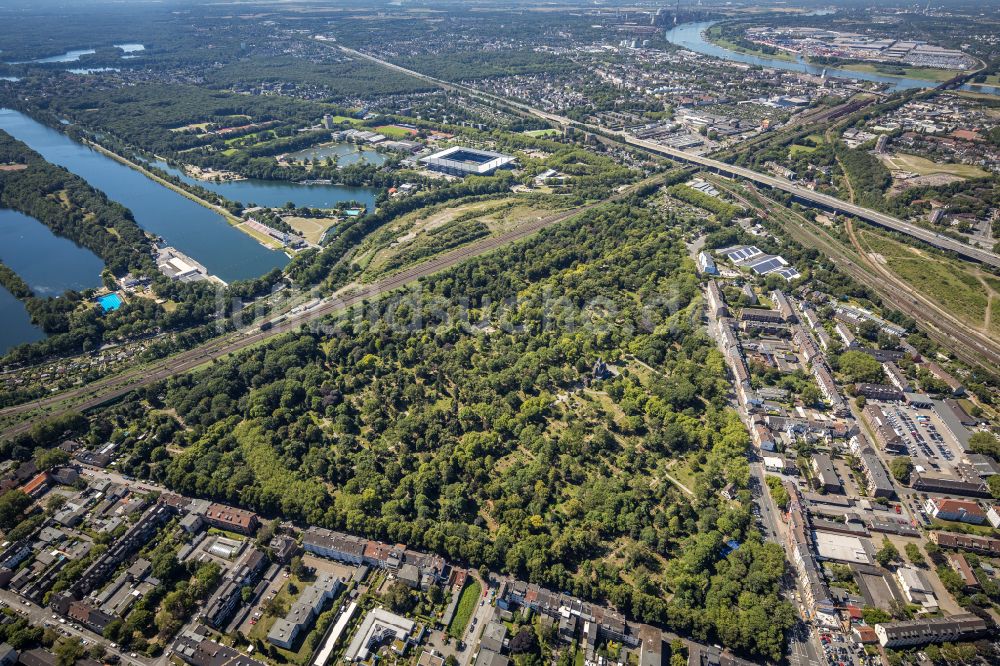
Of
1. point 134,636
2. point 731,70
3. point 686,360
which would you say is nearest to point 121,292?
point 134,636

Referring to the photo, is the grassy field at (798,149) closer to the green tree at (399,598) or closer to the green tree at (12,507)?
the green tree at (399,598)

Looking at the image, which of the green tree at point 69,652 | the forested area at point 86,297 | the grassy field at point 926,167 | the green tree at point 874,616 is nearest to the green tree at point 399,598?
the green tree at point 69,652

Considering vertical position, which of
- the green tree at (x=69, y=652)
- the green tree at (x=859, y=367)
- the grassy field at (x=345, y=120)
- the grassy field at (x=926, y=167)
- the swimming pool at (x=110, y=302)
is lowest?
the green tree at (x=69, y=652)

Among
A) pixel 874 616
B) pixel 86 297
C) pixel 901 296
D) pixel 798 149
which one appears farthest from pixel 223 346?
pixel 798 149

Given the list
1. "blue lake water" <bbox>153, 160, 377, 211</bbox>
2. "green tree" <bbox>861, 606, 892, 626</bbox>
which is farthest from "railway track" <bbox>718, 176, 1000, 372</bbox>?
"blue lake water" <bbox>153, 160, 377, 211</bbox>

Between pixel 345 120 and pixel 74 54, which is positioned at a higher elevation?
pixel 74 54

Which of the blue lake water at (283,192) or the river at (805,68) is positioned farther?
the river at (805,68)

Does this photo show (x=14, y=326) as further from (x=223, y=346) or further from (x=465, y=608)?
(x=465, y=608)

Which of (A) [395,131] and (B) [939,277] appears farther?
(A) [395,131]
